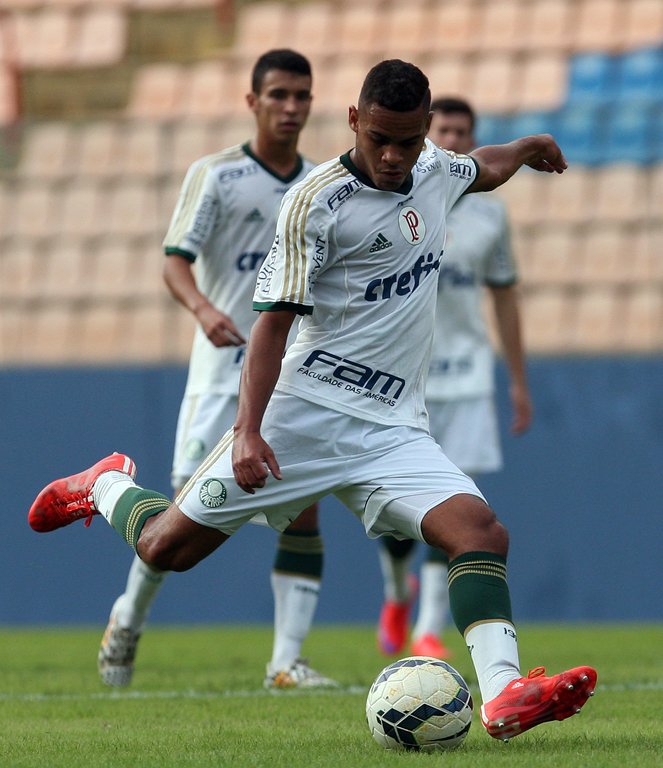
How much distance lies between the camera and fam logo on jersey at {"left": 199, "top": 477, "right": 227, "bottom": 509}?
4707 mm

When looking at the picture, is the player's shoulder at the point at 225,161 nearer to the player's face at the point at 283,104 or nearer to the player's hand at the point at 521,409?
the player's face at the point at 283,104

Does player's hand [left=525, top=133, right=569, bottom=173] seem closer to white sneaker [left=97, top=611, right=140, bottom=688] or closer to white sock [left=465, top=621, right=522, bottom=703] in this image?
white sock [left=465, top=621, right=522, bottom=703]

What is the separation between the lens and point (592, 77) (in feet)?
44.6

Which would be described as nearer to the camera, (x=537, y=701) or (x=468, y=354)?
(x=537, y=701)

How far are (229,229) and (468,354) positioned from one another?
1983 millimetres

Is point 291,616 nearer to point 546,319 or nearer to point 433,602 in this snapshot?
point 433,602

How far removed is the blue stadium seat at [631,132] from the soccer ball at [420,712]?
25.5ft

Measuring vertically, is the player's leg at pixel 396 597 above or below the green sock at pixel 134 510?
below

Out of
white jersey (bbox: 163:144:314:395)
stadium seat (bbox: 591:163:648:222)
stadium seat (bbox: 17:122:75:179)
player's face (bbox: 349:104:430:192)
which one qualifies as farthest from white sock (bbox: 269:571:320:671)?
stadium seat (bbox: 17:122:75:179)

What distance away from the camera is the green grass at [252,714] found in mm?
4152

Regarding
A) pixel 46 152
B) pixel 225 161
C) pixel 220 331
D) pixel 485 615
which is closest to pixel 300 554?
pixel 220 331

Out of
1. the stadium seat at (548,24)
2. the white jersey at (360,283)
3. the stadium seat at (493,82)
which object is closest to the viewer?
the white jersey at (360,283)

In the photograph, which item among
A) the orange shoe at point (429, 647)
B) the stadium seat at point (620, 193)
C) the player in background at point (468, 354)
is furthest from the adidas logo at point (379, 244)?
the stadium seat at point (620, 193)

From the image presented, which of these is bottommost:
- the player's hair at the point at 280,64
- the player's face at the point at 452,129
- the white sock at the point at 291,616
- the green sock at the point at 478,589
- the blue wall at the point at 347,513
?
the blue wall at the point at 347,513
